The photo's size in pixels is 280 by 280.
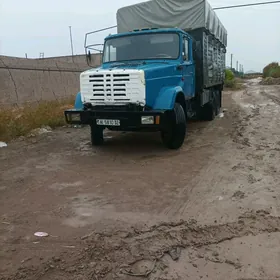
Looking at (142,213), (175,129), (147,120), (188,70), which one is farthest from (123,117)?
(142,213)

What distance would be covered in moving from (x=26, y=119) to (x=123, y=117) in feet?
14.3

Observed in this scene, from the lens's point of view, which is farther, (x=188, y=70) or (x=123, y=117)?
(x=188, y=70)

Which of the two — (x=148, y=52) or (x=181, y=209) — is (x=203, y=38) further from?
(x=181, y=209)

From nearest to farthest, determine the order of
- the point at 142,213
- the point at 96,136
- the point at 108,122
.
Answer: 1. the point at 142,213
2. the point at 108,122
3. the point at 96,136

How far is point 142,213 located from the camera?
3756mm

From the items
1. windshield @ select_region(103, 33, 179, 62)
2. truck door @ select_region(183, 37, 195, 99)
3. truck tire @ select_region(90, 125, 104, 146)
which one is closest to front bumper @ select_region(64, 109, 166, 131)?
truck tire @ select_region(90, 125, 104, 146)

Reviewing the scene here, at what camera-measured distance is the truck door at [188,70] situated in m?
7.46

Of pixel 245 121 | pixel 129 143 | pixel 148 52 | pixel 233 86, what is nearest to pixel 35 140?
pixel 129 143

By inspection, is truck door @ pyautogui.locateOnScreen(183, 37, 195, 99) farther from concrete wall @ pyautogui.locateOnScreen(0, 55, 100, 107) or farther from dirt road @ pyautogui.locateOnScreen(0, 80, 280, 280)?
concrete wall @ pyautogui.locateOnScreen(0, 55, 100, 107)

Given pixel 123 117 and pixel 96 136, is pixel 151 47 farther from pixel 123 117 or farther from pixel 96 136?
pixel 96 136

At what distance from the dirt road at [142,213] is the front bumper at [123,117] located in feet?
2.07

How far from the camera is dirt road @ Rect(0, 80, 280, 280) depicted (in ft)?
8.99

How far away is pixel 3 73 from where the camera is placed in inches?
434

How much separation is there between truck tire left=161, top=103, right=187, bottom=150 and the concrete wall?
5.56 metres
